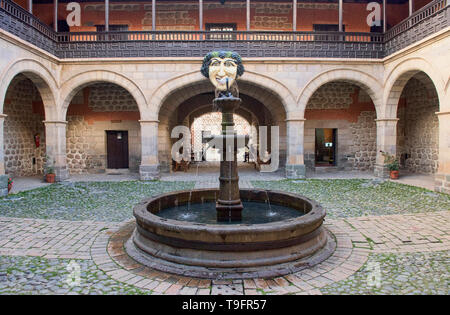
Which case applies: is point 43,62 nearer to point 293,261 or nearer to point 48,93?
point 48,93

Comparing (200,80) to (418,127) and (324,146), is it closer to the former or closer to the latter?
(324,146)

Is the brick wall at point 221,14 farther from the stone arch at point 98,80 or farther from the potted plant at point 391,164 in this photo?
the potted plant at point 391,164

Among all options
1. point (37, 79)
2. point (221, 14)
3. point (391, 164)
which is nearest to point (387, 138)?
point (391, 164)

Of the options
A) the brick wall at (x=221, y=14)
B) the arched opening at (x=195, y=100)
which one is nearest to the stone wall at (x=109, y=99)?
the arched opening at (x=195, y=100)

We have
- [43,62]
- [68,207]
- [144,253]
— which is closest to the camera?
[144,253]

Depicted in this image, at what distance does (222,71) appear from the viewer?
466 centimetres

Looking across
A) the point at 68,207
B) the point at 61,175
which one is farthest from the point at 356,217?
the point at 61,175

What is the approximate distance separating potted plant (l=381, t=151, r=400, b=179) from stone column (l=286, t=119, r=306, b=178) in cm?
312

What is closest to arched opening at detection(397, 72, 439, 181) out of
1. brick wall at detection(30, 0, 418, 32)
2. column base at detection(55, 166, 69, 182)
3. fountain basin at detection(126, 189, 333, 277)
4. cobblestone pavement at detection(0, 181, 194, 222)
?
brick wall at detection(30, 0, 418, 32)

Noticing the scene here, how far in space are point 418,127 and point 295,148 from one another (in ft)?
19.4

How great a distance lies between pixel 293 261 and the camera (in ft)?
12.7

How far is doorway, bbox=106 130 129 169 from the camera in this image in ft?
48.1

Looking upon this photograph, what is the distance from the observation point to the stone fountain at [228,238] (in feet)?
12.1

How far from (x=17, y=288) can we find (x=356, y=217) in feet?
18.1
